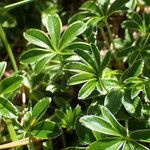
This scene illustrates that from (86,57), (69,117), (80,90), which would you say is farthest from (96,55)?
(69,117)

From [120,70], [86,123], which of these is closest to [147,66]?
[120,70]

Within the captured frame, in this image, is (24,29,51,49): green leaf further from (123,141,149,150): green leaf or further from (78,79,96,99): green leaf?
(123,141,149,150): green leaf

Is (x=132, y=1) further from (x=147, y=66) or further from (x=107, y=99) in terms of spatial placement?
(x=107, y=99)

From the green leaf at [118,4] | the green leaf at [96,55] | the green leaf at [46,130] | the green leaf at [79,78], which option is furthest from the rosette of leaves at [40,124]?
the green leaf at [118,4]

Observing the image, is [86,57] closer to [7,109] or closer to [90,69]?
[90,69]

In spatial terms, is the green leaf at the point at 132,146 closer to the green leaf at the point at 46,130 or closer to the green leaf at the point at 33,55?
the green leaf at the point at 46,130

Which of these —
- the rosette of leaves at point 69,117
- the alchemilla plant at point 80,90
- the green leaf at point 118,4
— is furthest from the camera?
the green leaf at point 118,4
